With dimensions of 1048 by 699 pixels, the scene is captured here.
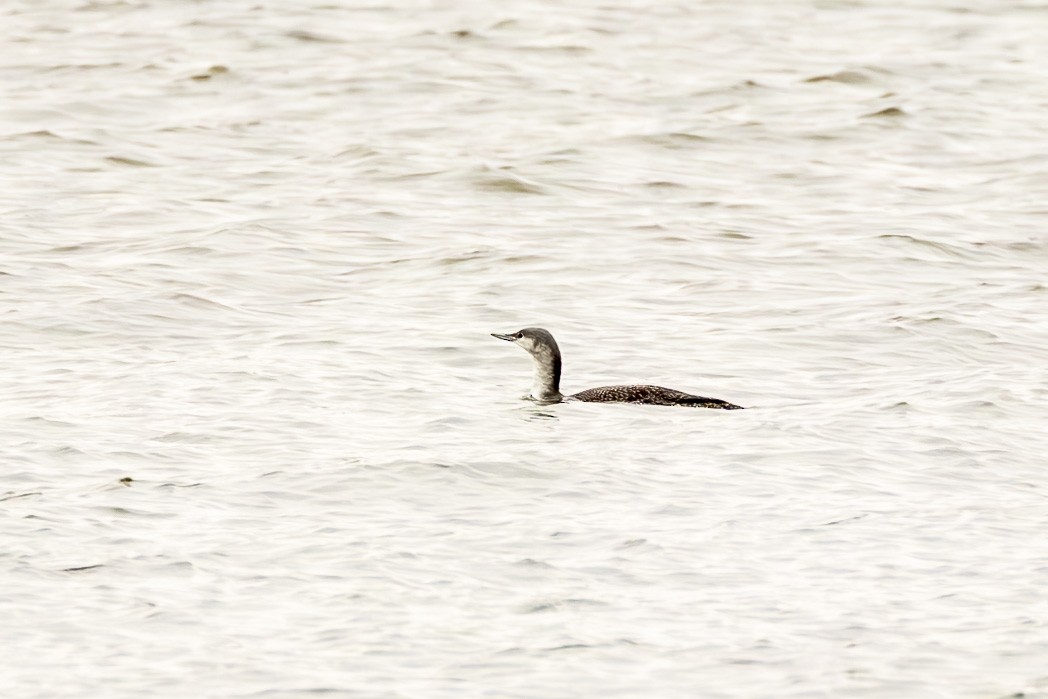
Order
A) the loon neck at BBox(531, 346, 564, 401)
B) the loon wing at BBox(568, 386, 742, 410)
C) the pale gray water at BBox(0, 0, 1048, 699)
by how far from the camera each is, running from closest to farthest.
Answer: the pale gray water at BBox(0, 0, 1048, 699) < the loon wing at BBox(568, 386, 742, 410) < the loon neck at BBox(531, 346, 564, 401)

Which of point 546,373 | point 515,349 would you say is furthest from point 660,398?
point 515,349

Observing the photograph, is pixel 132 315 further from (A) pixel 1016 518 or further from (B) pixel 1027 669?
(B) pixel 1027 669

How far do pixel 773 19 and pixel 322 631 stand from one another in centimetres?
2286

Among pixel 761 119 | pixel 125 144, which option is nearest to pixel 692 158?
pixel 761 119

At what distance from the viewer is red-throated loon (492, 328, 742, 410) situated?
13023 mm

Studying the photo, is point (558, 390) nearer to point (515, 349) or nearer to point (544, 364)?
point (544, 364)

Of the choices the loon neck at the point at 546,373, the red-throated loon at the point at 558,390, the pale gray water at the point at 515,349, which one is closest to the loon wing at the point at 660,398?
the red-throated loon at the point at 558,390

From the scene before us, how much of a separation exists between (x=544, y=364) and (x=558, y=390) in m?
0.26

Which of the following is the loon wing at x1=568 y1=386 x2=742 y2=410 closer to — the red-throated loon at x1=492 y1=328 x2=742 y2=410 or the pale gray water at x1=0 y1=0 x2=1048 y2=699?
the red-throated loon at x1=492 y1=328 x2=742 y2=410

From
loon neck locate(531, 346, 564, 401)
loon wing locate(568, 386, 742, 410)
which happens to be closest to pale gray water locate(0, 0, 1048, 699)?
loon wing locate(568, 386, 742, 410)

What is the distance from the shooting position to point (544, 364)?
13.6 m

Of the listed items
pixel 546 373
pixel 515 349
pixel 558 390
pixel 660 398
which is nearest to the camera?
pixel 660 398

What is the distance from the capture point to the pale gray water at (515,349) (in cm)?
868

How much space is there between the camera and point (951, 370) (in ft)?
47.7
